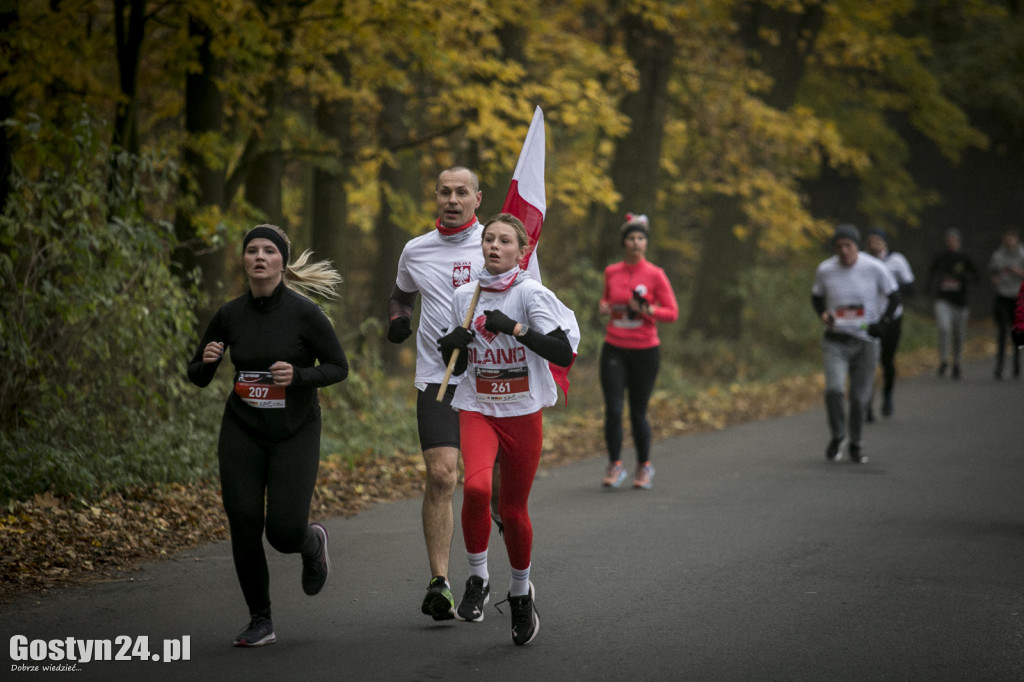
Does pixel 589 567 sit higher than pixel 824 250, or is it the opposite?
pixel 824 250

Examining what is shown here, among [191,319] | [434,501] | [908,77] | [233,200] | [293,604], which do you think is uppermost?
[908,77]

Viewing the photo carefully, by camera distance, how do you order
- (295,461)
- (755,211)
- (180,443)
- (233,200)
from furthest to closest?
(755,211) → (233,200) → (180,443) → (295,461)

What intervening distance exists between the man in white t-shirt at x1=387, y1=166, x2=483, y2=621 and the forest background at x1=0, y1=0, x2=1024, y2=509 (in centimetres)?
336

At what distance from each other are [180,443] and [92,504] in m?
→ 1.50

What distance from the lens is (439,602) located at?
557 centimetres

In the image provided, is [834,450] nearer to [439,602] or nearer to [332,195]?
[439,602]

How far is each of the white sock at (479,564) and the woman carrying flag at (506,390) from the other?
62 mm

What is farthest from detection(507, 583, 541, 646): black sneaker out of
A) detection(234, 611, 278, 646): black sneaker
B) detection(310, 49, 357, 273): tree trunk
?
detection(310, 49, 357, 273): tree trunk

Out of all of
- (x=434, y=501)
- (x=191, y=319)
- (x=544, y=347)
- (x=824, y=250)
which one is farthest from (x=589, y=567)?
(x=824, y=250)

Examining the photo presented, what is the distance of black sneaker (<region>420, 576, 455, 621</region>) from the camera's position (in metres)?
5.57

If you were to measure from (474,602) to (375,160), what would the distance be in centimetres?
925

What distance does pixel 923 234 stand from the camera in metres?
34.9

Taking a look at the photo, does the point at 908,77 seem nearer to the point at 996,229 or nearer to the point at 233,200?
the point at 996,229

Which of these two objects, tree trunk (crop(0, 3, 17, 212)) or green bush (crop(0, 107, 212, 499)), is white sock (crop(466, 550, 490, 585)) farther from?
tree trunk (crop(0, 3, 17, 212))
